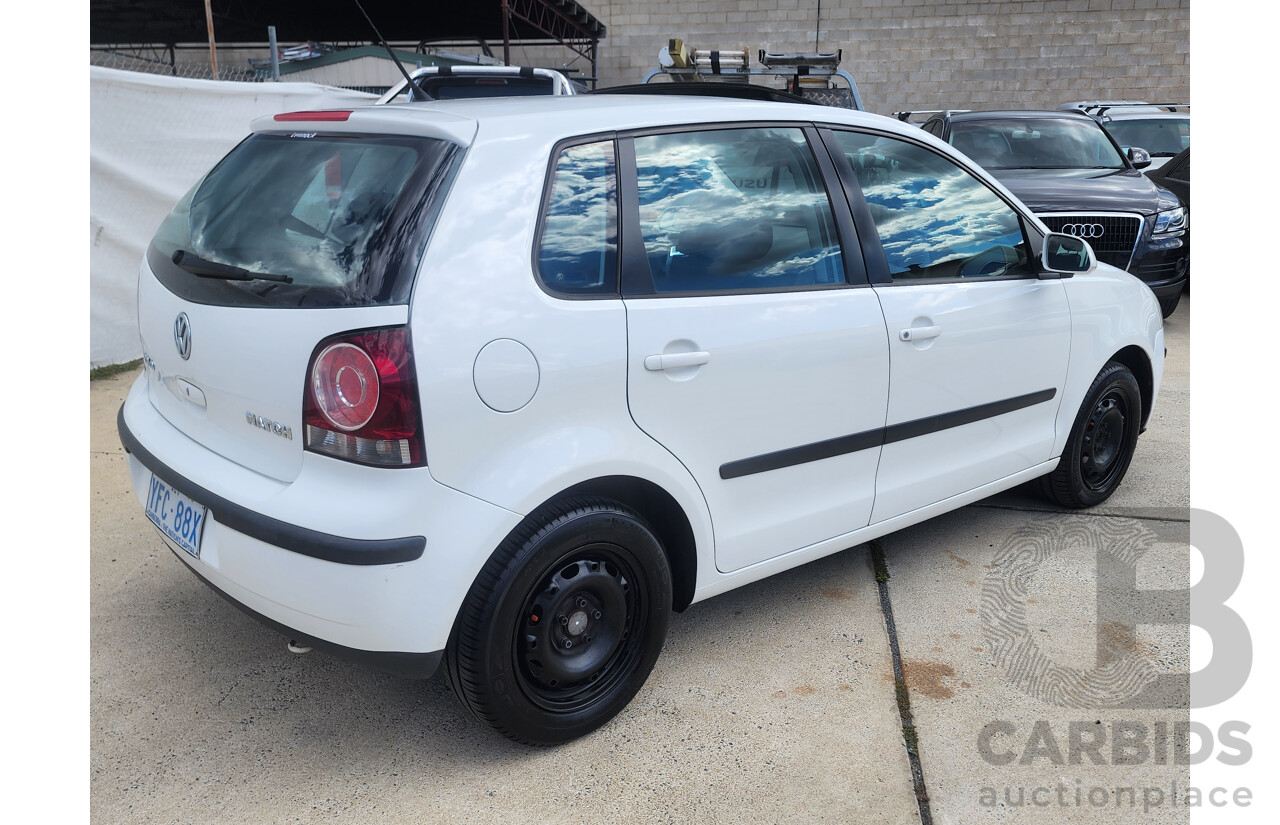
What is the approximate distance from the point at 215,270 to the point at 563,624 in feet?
3.99

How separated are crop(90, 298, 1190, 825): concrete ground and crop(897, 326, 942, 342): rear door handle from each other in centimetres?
93

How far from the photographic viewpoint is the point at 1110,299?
146 inches

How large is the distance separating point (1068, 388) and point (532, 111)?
7.58ft

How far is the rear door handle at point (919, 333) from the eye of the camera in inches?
115

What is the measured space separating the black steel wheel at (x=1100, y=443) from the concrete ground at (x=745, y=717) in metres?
0.40

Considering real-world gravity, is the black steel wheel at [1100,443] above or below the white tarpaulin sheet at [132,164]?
below

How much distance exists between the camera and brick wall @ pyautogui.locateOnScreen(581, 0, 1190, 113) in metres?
20.0

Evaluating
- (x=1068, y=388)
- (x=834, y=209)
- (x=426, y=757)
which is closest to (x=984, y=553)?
(x=1068, y=388)

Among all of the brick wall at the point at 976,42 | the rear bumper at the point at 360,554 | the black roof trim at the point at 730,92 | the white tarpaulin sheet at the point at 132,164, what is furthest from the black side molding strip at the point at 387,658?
the brick wall at the point at 976,42

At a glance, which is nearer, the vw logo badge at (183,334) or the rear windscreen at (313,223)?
the rear windscreen at (313,223)

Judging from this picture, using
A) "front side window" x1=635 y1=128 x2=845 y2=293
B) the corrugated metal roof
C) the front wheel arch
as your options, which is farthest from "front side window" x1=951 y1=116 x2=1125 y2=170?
the corrugated metal roof

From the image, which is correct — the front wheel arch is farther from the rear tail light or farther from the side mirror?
the rear tail light

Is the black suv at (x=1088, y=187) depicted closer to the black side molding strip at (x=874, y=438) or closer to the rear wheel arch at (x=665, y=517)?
the black side molding strip at (x=874, y=438)

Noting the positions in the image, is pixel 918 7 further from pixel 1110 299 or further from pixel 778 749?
pixel 778 749
